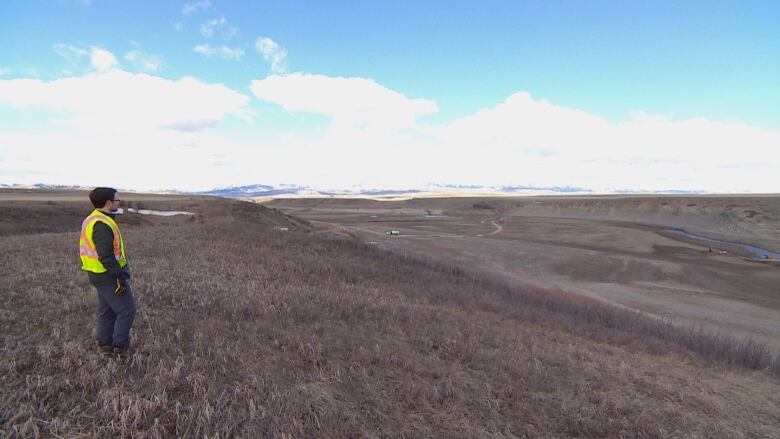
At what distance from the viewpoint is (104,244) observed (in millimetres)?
5391

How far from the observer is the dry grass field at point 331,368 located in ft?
16.5

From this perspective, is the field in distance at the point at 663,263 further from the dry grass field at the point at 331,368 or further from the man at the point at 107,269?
the man at the point at 107,269

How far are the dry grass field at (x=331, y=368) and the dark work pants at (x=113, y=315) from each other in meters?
0.31

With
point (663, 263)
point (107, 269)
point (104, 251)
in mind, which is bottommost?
point (663, 263)

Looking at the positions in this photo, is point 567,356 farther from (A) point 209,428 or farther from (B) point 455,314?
(A) point 209,428

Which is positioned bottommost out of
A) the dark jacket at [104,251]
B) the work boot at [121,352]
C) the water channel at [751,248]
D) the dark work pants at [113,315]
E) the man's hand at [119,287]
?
the water channel at [751,248]

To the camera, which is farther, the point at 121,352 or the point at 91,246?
the point at 121,352

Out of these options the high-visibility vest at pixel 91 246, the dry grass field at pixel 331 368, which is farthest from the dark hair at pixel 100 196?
the dry grass field at pixel 331 368

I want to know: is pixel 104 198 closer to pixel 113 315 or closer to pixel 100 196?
pixel 100 196

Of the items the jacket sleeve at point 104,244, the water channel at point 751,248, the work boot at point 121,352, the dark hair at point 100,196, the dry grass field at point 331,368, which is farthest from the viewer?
the water channel at point 751,248

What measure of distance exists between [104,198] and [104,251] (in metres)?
0.75

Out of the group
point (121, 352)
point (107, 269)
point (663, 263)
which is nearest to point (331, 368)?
point (121, 352)

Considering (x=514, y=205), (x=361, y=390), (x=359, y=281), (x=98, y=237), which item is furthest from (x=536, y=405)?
(x=514, y=205)

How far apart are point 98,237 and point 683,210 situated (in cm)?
9482
